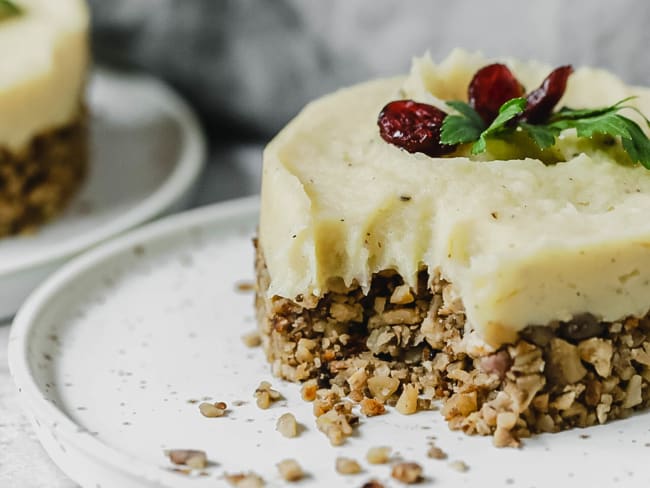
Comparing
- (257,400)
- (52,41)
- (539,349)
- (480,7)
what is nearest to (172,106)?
(52,41)

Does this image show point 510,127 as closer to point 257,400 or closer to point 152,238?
point 257,400

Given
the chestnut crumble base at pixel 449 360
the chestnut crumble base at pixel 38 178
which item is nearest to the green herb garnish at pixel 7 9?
the chestnut crumble base at pixel 38 178

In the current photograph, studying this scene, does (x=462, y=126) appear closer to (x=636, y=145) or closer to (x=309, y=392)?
(x=636, y=145)

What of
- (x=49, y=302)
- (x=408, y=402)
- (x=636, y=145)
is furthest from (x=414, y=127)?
(x=49, y=302)

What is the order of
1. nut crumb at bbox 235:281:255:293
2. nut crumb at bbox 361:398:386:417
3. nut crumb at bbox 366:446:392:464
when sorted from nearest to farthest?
nut crumb at bbox 366:446:392:464 < nut crumb at bbox 361:398:386:417 < nut crumb at bbox 235:281:255:293

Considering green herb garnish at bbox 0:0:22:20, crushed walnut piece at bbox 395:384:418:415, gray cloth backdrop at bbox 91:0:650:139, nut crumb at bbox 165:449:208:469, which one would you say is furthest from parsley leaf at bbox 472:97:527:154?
green herb garnish at bbox 0:0:22:20

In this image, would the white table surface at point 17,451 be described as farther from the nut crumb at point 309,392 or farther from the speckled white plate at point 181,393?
the nut crumb at point 309,392

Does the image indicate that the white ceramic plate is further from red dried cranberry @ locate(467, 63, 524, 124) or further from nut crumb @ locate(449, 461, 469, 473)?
nut crumb @ locate(449, 461, 469, 473)

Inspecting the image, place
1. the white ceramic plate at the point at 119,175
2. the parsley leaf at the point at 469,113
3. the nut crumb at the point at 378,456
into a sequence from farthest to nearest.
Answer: the white ceramic plate at the point at 119,175 < the parsley leaf at the point at 469,113 < the nut crumb at the point at 378,456

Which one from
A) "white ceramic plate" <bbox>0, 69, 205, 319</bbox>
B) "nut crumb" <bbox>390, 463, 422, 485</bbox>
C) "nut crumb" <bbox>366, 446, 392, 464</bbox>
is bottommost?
"white ceramic plate" <bbox>0, 69, 205, 319</bbox>
